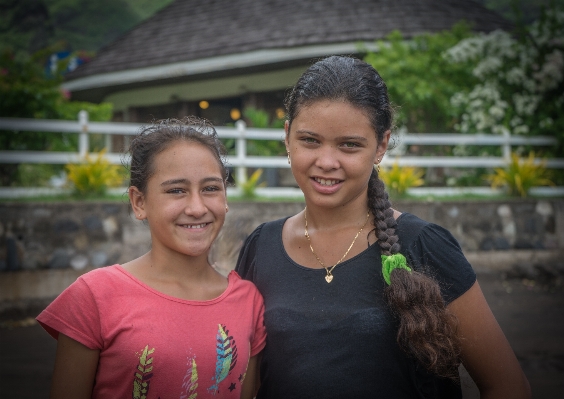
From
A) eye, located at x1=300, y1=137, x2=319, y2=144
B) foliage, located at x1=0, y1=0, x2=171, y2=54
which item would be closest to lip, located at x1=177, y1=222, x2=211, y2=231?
eye, located at x1=300, y1=137, x2=319, y2=144

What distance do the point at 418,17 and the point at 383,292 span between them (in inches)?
382

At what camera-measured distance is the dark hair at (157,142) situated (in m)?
1.97

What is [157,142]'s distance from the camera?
1989 mm

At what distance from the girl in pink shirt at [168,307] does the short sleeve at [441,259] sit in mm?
613

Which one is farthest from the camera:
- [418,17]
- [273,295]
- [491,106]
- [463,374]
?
[418,17]

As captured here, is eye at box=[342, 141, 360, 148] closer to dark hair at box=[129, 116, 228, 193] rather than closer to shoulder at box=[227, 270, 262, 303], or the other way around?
dark hair at box=[129, 116, 228, 193]

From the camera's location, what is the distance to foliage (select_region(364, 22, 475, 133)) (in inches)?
329

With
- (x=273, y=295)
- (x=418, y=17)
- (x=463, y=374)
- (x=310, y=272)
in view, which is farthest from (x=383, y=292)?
(x=418, y=17)

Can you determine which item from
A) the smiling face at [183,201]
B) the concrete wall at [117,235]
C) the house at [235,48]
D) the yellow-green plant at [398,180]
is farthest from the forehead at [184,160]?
the house at [235,48]

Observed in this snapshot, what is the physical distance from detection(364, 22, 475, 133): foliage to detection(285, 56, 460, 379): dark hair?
6543 millimetres

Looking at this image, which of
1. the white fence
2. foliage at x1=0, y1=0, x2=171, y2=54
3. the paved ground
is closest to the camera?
the paved ground

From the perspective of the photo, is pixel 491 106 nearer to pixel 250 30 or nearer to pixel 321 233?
pixel 250 30

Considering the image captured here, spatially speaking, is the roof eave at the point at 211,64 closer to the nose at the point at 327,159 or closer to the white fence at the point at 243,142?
the white fence at the point at 243,142

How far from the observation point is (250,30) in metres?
10.7
